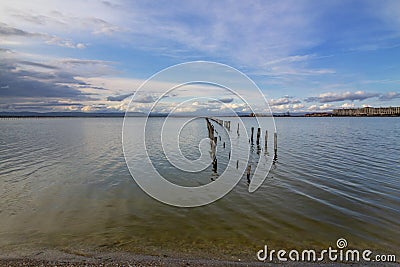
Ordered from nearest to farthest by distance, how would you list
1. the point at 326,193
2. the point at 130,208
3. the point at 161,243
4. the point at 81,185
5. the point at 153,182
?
1. the point at 161,243
2. the point at 130,208
3. the point at 326,193
4. the point at 81,185
5. the point at 153,182

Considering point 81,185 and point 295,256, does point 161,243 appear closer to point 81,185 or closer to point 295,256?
point 295,256

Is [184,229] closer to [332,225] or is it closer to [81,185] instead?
[332,225]

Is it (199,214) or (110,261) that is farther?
(199,214)

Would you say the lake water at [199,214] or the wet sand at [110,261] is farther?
the lake water at [199,214]

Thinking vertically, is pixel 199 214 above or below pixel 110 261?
below

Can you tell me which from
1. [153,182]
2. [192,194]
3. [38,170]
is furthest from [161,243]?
[38,170]

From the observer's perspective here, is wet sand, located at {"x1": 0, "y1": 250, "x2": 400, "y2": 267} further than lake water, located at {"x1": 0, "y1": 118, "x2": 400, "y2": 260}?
No

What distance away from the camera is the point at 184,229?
9062 millimetres

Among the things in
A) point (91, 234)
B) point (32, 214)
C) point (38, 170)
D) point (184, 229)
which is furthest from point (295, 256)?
point (38, 170)

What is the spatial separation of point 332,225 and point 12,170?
19195mm

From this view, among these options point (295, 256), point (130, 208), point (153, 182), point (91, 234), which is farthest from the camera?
point (153, 182)

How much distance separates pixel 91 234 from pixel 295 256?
6.41 meters

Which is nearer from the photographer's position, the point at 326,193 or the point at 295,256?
the point at 295,256

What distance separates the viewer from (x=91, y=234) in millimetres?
8570
